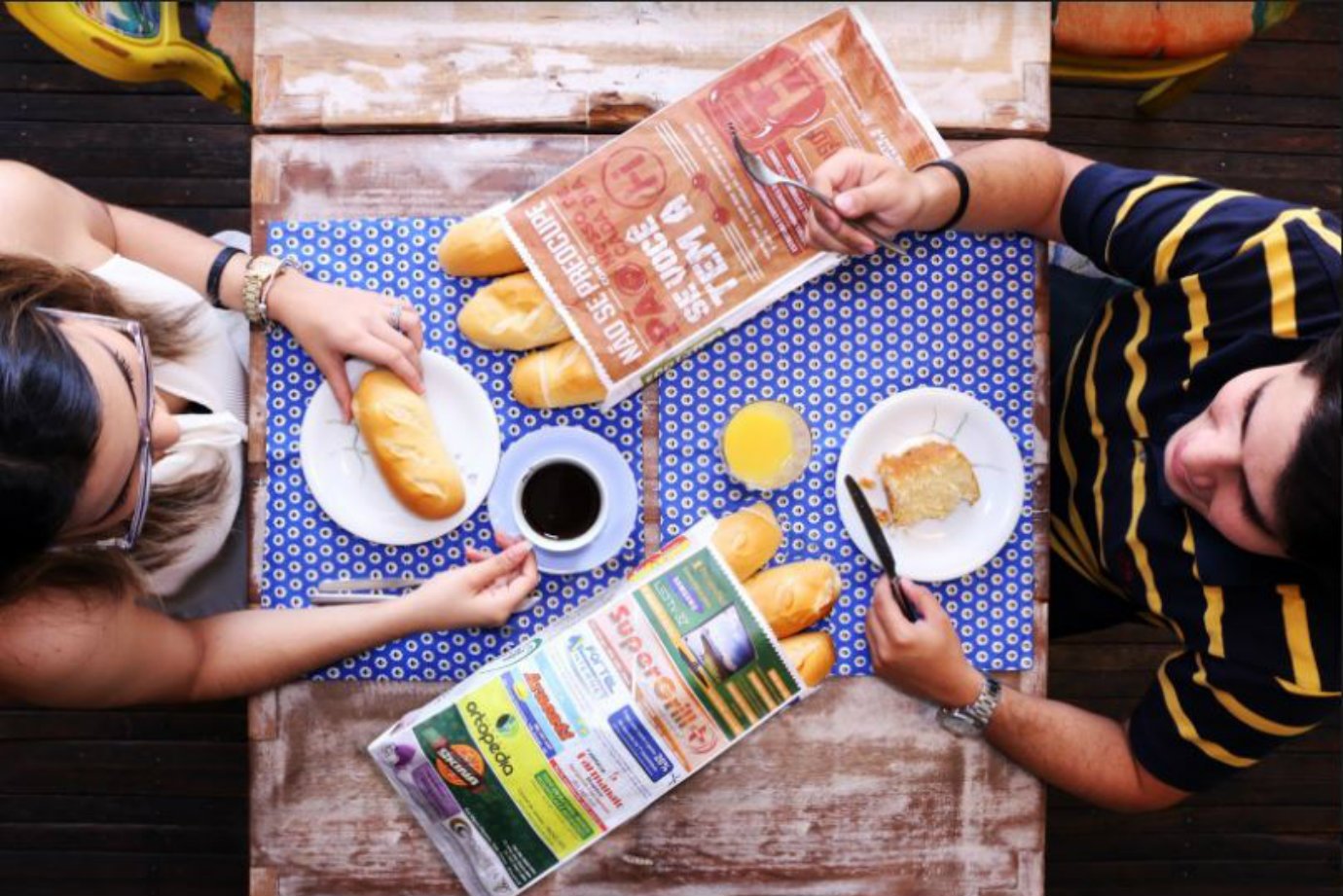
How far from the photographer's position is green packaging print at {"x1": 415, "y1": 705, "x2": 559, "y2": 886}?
1254 millimetres

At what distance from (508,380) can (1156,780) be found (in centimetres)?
106

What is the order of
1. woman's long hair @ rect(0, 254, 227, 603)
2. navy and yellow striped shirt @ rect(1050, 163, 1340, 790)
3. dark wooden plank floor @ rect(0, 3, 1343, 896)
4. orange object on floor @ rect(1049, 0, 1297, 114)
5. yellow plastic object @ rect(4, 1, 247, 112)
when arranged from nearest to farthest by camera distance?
woman's long hair @ rect(0, 254, 227, 603), navy and yellow striped shirt @ rect(1050, 163, 1340, 790), yellow plastic object @ rect(4, 1, 247, 112), orange object on floor @ rect(1049, 0, 1297, 114), dark wooden plank floor @ rect(0, 3, 1343, 896)

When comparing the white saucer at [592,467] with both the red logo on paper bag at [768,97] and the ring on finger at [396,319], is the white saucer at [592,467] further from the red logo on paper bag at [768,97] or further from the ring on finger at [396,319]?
the red logo on paper bag at [768,97]

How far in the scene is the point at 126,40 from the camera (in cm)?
150

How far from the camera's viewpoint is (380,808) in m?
1.35

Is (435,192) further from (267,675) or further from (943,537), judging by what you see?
(943,537)

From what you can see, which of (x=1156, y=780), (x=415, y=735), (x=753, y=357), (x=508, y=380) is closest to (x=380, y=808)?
(x=415, y=735)

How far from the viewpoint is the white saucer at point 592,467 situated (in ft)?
4.40

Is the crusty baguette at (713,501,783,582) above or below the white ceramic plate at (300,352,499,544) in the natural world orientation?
below

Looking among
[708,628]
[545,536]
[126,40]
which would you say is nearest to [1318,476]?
[708,628]

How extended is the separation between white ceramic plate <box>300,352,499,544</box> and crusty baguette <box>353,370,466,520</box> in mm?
20

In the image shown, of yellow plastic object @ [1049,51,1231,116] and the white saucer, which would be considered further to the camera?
yellow plastic object @ [1049,51,1231,116]

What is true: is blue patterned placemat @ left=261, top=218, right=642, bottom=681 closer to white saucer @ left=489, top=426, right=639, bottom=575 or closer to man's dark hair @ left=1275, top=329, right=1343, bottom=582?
white saucer @ left=489, top=426, right=639, bottom=575

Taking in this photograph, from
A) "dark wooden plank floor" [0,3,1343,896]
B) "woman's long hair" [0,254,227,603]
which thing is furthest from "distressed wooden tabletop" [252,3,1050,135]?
"dark wooden plank floor" [0,3,1343,896]
